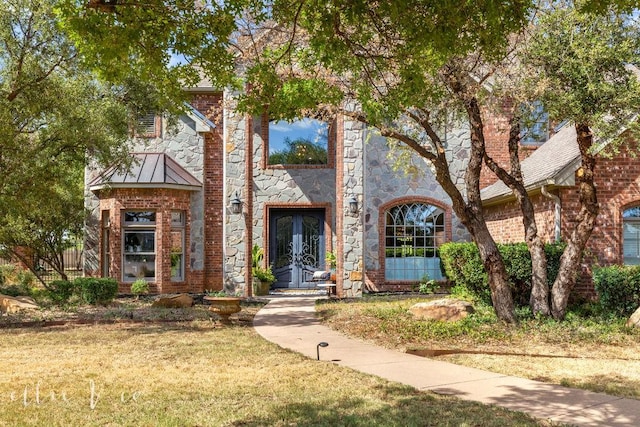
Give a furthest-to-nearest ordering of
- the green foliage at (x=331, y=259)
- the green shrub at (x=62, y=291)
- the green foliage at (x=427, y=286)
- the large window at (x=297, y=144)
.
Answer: the large window at (x=297, y=144)
the green foliage at (x=331, y=259)
the green foliage at (x=427, y=286)
the green shrub at (x=62, y=291)

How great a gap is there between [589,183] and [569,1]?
3243 millimetres

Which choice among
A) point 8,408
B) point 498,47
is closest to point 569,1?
point 498,47

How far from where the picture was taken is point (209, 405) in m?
5.67

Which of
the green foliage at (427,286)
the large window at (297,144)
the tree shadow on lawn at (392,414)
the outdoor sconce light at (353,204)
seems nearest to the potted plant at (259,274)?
the large window at (297,144)

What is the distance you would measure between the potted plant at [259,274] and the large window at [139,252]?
291 cm

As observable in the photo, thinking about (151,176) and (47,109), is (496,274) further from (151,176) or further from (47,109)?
(151,176)

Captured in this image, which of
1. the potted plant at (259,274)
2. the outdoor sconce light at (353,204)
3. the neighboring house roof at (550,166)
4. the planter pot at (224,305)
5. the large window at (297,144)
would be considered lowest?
the planter pot at (224,305)

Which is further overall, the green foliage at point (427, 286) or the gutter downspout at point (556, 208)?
the green foliage at point (427, 286)

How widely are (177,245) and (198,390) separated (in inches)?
468

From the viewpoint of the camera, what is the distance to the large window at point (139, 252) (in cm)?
1719

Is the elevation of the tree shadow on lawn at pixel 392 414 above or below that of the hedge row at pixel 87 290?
below

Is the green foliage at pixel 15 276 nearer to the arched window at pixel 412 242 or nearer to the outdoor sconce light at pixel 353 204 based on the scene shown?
the outdoor sconce light at pixel 353 204

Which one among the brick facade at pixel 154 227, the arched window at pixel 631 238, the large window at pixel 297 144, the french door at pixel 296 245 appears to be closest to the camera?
the arched window at pixel 631 238

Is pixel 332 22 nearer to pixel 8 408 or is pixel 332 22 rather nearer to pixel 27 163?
pixel 8 408
